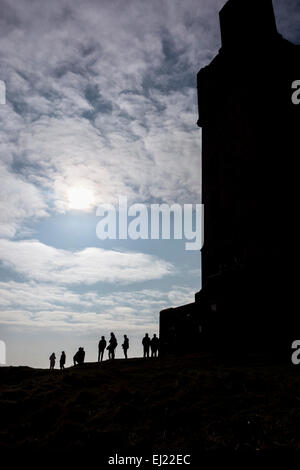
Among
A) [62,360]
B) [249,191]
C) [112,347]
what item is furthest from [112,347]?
[249,191]

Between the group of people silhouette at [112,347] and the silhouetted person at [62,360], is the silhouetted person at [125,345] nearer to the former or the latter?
the group of people silhouette at [112,347]

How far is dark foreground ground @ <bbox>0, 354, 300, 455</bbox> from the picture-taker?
330 inches

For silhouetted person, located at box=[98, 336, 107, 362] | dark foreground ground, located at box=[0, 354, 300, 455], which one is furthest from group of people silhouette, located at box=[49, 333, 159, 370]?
dark foreground ground, located at box=[0, 354, 300, 455]

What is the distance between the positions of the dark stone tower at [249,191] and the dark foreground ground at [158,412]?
5816mm

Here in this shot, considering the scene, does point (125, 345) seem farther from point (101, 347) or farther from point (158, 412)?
point (158, 412)

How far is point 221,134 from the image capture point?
28641 mm

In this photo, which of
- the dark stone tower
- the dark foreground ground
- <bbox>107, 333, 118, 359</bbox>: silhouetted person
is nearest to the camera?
the dark foreground ground

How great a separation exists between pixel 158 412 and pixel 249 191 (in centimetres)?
1729

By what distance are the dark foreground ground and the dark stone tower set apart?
582 cm

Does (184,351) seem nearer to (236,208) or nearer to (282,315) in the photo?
(282,315)

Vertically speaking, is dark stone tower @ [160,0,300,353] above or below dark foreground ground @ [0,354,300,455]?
above

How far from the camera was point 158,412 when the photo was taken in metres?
9.99

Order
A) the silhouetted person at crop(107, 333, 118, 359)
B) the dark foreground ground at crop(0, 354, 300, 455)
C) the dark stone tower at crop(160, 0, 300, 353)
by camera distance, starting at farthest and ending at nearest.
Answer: the silhouetted person at crop(107, 333, 118, 359) → the dark stone tower at crop(160, 0, 300, 353) → the dark foreground ground at crop(0, 354, 300, 455)

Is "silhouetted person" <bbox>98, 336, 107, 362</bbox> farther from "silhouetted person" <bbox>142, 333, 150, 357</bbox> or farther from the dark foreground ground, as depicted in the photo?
the dark foreground ground
